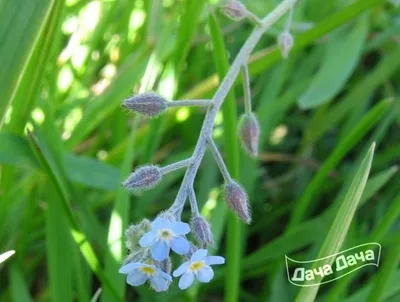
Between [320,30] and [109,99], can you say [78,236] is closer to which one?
[109,99]

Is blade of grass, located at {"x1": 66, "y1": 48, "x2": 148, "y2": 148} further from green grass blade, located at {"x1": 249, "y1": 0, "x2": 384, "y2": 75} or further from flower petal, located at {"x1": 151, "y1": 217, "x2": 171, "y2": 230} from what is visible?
flower petal, located at {"x1": 151, "y1": 217, "x2": 171, "y2": 230}

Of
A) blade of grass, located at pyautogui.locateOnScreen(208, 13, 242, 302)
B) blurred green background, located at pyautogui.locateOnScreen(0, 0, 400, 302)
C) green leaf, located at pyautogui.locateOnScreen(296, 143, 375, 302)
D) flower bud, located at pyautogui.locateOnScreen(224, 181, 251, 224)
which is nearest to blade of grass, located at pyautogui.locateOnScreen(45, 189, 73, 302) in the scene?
blurred green background, located at pyautogui.locateOnScreen(0, 0, 400, 302)

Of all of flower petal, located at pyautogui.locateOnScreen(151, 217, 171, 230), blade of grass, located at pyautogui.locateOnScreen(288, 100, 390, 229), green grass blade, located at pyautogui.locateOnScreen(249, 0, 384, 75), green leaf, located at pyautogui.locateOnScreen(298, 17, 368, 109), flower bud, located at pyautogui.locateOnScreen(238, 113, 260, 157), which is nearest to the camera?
flower petal, located at pyautogui.locateOnScreen(151, 217, 171, 230)

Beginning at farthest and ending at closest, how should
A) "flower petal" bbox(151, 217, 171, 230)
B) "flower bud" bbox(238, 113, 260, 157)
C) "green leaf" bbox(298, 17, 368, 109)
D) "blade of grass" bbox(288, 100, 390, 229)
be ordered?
1. "green leaf" bbox(298, 17, 368, 109)
2. "blade of grass" bbox(288, 100, 390, 229)
3. "flower bud" bbox(238, 113, 260, 157)
4. "flower petal" bbox(151, 217, 171, 230)

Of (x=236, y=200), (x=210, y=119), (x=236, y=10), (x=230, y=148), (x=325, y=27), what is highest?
(x=325, y=27)

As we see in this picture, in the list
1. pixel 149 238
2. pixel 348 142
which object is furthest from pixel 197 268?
pixel 348 142

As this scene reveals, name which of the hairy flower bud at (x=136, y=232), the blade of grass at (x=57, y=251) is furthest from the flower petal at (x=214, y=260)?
the blade of grass at (x=57, y=251)

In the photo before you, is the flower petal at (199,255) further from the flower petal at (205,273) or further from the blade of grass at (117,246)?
the blade of grass at (117,246)
